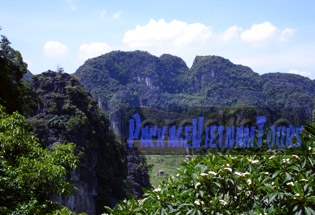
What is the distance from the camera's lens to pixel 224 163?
180cm

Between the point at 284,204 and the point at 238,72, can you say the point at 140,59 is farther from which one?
the point at 284,204

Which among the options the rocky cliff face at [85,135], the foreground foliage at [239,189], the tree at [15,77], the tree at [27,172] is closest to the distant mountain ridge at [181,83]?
the rocky cliff face at [85,135]

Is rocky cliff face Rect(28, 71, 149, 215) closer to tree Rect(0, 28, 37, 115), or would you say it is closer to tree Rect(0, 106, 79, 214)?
tree Rect(0, 28, 37, 115)

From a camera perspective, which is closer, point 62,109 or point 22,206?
point 22,206

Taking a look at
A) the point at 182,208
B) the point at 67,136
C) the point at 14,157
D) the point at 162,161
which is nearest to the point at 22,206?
the point at 14,157

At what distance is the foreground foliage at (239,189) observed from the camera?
153cm

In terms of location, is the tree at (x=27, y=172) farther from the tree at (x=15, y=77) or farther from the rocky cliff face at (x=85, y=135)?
the rocky cliff face at (x=85, y=135)

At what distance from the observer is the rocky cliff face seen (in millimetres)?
28359

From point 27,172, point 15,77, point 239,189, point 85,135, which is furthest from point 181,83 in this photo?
point 239,189

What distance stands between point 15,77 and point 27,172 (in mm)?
12234

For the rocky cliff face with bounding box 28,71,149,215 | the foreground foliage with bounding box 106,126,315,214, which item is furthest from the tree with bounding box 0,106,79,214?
the rocky cliff face with bounding box 28,71,149,215

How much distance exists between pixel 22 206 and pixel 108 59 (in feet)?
318

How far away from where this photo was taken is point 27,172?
3.48 m

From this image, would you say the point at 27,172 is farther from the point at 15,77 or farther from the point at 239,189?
the point at 15,77
